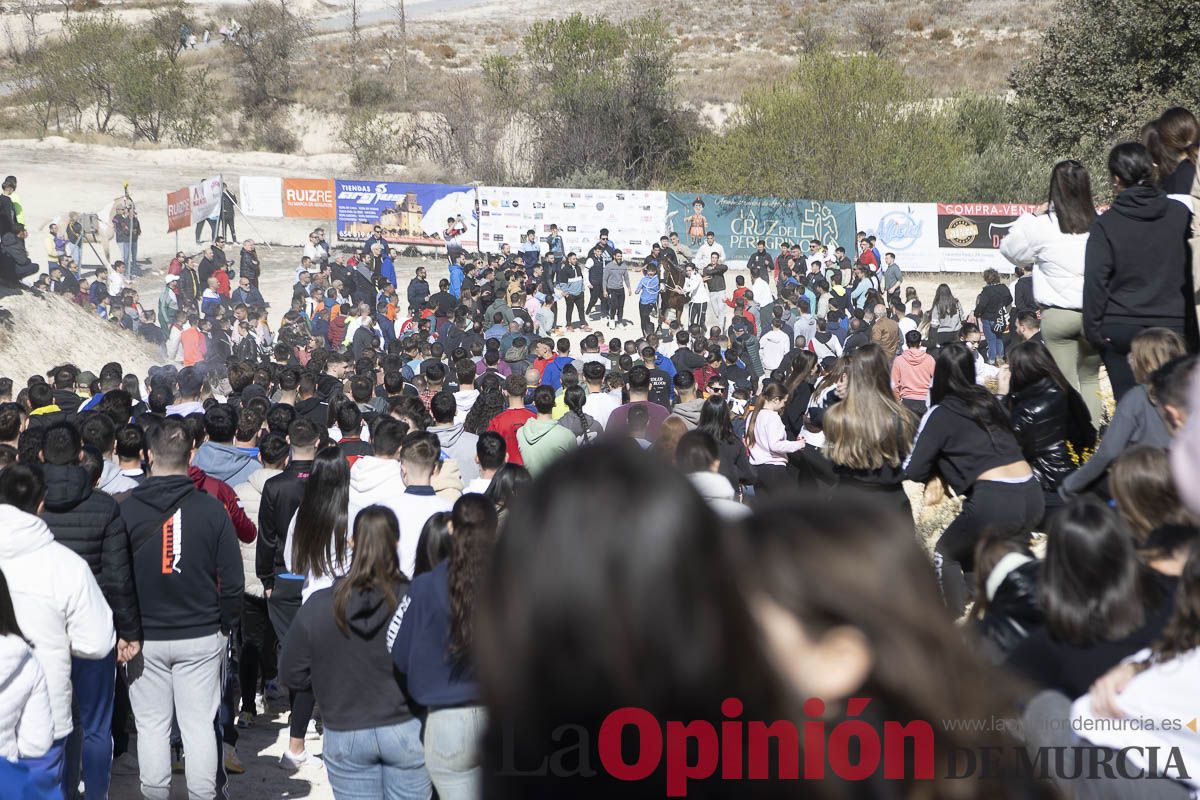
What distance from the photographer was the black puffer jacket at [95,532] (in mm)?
5141

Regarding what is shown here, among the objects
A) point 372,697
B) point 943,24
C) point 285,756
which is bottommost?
point 285,756

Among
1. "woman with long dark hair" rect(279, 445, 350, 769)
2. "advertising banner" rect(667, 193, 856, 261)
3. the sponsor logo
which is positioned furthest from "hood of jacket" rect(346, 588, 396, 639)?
the sponsor logo

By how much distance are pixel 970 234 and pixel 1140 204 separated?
24.6 metres

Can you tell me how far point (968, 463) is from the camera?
210 inches

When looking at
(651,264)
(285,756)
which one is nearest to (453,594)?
(285,756)

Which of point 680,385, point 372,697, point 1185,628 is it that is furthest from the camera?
point 680,385

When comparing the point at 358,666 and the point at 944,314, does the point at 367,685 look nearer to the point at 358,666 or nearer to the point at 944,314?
the point at 358,666

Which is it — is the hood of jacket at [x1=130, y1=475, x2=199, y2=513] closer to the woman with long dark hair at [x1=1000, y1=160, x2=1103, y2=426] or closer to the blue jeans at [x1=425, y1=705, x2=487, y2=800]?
the blue jeans at [x1=425, y1=705, x2=487, y2=800]

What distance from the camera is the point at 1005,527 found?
3.69m

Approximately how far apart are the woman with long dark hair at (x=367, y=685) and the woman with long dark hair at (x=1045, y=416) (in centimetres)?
320

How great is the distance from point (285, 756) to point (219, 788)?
3.40 ft

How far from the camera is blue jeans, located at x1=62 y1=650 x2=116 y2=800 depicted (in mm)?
5117

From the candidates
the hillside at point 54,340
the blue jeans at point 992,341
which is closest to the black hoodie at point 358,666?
the hillside at point 54,340

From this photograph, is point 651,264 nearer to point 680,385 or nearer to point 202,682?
point 680,385
